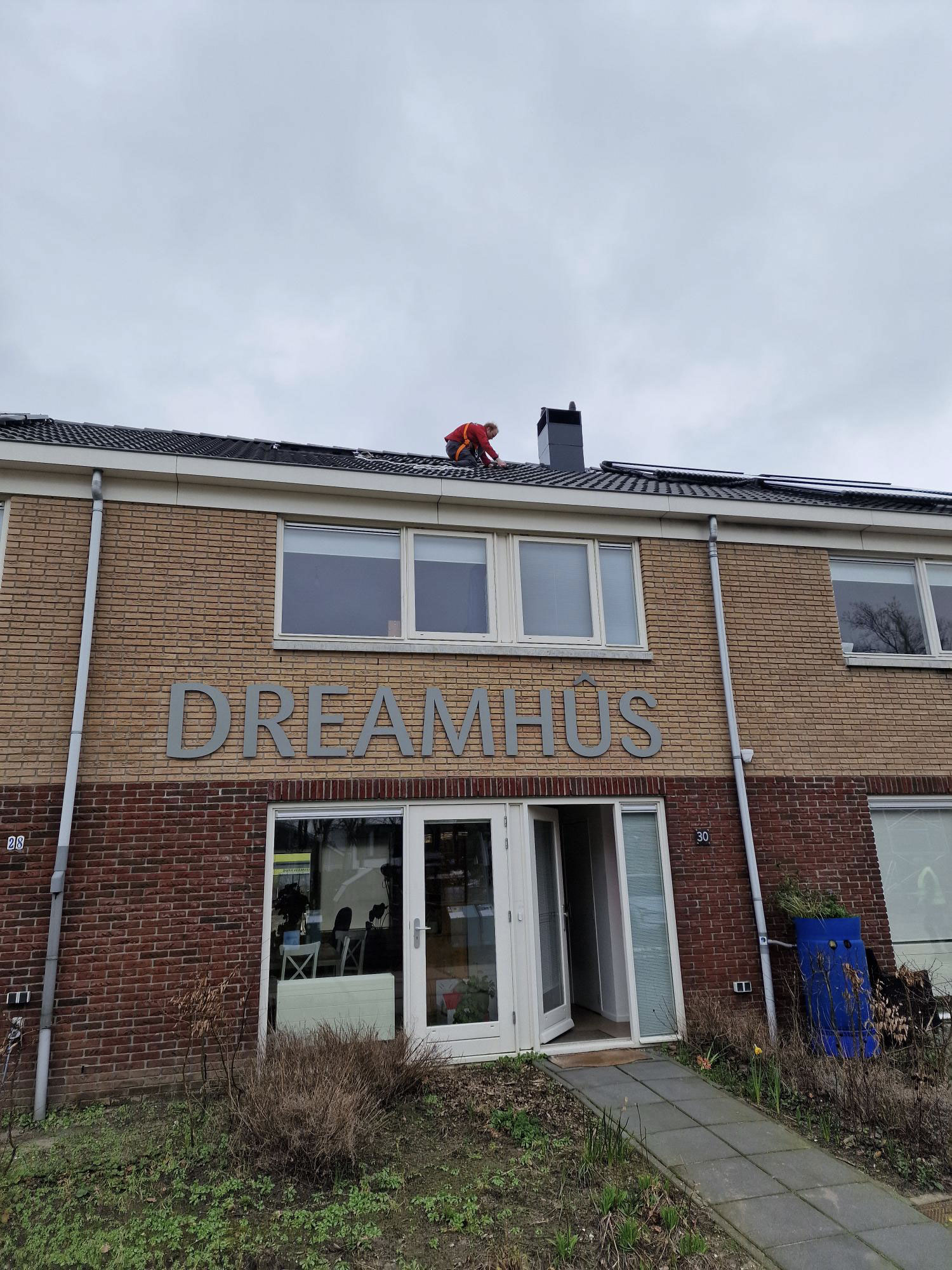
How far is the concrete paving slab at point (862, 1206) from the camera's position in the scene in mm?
4551

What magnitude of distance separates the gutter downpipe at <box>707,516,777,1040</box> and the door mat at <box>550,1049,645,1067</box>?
4.21 ft

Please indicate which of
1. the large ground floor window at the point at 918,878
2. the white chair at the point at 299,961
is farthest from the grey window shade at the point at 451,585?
the large ground floor window at the point at 918,878

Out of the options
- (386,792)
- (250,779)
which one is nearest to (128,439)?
(250,779)

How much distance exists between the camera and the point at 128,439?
10.5 m

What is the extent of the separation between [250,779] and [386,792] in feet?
4.11

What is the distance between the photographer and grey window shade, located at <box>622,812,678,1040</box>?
26.6ft

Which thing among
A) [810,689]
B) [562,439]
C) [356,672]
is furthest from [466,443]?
[810,689]

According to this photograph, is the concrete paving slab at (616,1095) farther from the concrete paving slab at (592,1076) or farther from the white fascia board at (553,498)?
the white fascia board at (553,498)

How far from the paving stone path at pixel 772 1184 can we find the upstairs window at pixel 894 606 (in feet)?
17.9

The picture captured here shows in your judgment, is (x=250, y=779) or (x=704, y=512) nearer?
(x=250, y=779)

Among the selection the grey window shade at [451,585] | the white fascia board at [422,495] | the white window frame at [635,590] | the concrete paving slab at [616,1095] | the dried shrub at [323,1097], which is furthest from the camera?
the white window frame at [635,590]

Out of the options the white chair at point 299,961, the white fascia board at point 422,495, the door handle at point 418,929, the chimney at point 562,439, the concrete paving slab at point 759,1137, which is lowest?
the concrete paving slab at point 759,1137

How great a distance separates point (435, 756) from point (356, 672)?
1122mm

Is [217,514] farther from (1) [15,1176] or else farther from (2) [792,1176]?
(2) [792,1176]
